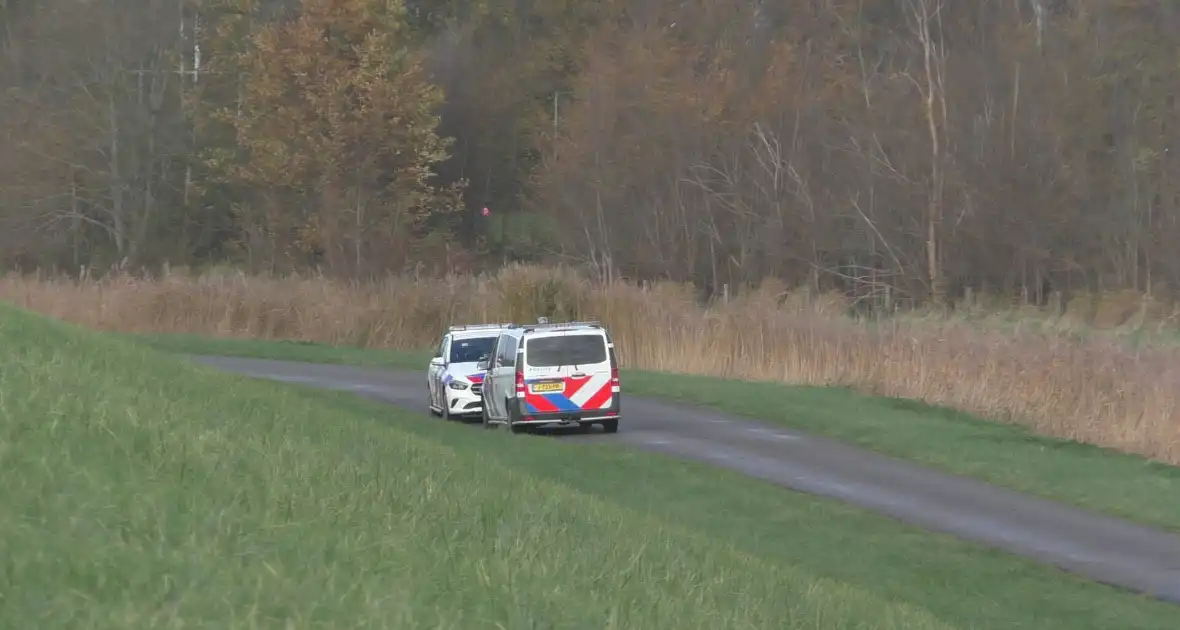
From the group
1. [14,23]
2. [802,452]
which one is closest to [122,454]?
[802,452]

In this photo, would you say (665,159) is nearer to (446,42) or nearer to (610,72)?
(610,72)

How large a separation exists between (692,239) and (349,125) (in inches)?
541

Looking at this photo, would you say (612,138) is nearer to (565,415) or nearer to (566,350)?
(566,350)

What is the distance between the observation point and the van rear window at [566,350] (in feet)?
85.1

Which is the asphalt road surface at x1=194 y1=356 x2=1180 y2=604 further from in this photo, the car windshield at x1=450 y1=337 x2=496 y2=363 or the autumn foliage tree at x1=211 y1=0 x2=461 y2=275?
the autumn foliage tree at x1=211 y1=0 x2=461 y2=275

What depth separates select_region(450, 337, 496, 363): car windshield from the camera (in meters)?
29.6

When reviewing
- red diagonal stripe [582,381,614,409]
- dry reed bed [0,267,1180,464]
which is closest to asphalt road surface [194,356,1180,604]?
red diagonal stripe [582,381,614,409]

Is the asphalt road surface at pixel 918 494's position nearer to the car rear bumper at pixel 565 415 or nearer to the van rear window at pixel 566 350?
Answer: the car rear bumper at pixel 565 415

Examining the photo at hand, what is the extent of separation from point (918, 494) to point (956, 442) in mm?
4287

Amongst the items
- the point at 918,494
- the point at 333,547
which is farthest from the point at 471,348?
the point at 333,547

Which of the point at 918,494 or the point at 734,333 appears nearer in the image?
the point at 918,494

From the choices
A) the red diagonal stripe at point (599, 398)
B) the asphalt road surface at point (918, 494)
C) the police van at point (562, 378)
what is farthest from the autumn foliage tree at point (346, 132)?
the red diagonal stripe at point (599, 398)

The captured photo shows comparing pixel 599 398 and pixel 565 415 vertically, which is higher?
pixel 599 398

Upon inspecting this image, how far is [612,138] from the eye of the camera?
62.2 m
